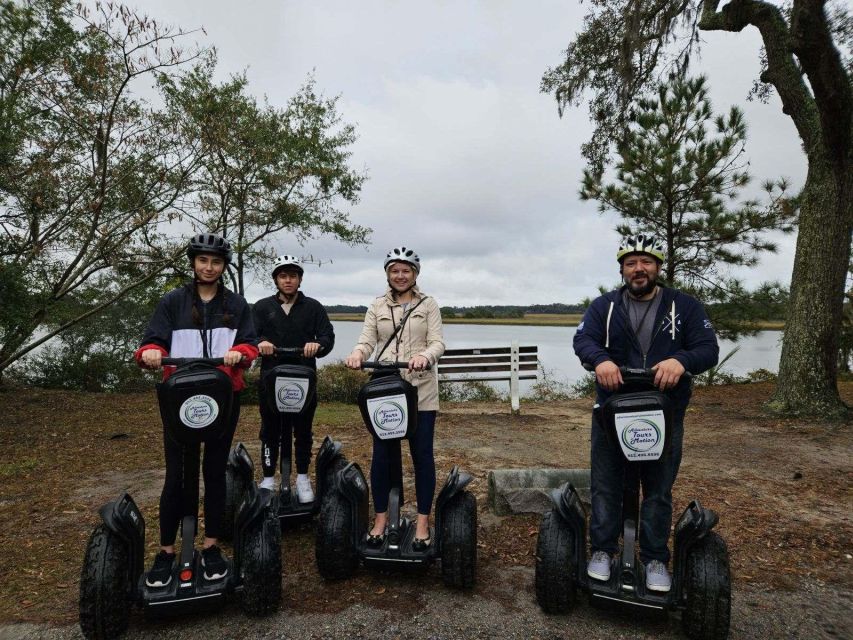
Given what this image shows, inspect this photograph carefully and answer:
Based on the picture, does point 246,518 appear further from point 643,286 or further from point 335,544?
point 643,286

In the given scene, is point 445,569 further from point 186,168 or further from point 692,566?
point 186,168

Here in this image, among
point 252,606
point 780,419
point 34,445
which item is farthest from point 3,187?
point 780,419

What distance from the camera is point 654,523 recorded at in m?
2.49

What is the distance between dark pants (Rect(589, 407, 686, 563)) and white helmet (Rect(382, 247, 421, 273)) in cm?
130

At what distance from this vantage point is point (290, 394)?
3504mm

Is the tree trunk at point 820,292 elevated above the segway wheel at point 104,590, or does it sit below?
above

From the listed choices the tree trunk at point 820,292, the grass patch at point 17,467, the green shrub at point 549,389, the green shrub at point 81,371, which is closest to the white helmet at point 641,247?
the grass patch at point 17,467

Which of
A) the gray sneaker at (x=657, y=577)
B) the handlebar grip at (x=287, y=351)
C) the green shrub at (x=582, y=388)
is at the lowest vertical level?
the green shrub at (x=582, y=388)

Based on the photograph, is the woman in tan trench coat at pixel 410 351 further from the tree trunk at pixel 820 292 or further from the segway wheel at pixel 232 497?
the tree trunk at pixel 820 292

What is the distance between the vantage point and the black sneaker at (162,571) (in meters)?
2.42

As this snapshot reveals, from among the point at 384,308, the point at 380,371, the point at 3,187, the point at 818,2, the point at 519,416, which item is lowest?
the point at 519,416

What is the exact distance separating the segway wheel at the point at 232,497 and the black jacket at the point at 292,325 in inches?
31.0

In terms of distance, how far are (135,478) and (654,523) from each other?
14.8ft

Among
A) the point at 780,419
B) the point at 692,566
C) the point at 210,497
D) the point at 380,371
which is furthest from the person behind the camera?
the point at 780,419
